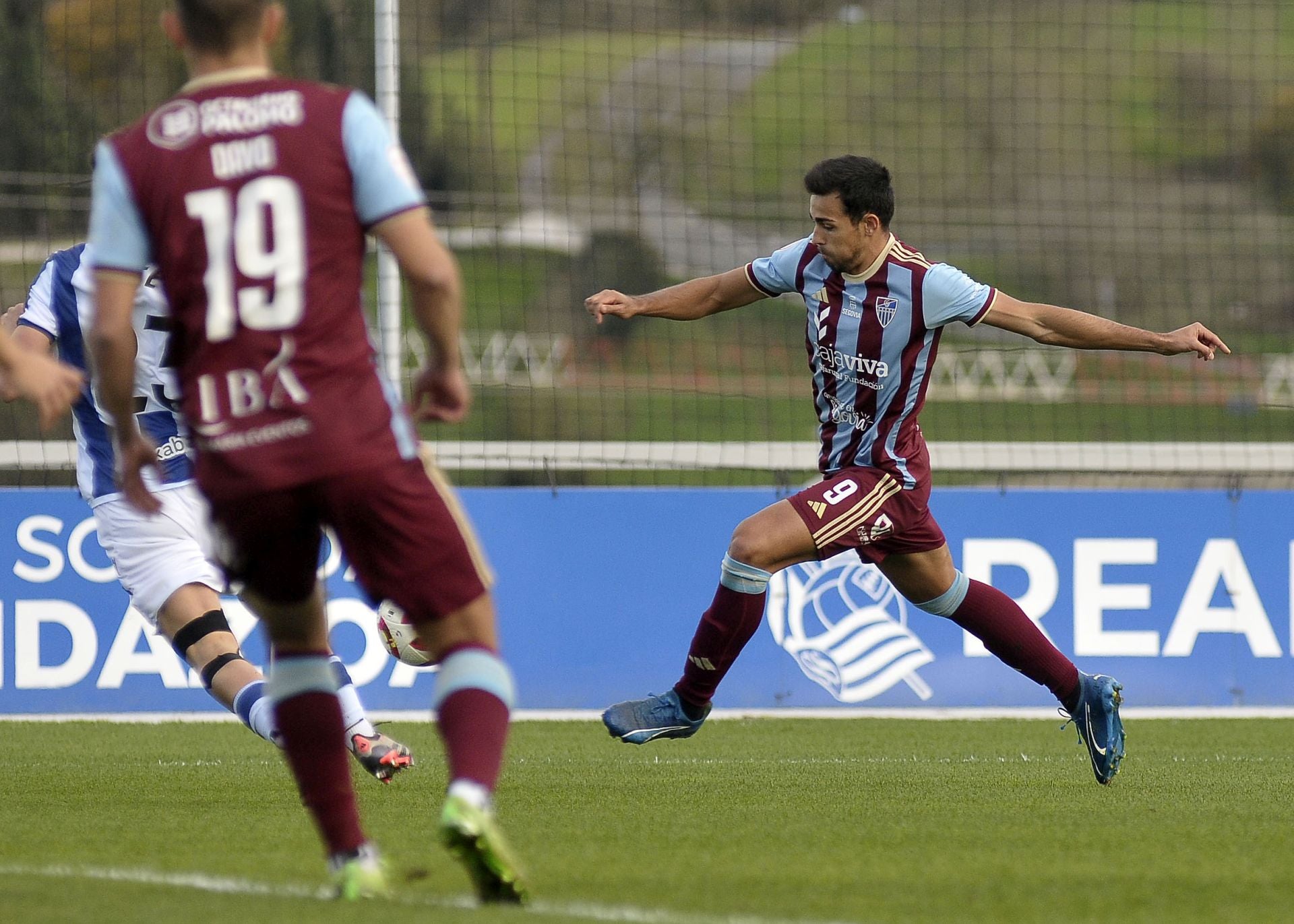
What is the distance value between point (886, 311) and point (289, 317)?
3.16 meters

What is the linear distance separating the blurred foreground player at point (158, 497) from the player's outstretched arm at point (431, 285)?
93.7 inches

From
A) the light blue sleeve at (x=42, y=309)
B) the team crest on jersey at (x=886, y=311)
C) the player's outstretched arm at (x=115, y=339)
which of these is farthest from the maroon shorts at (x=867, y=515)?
the player's outstretched arm at (x=115, y=339)

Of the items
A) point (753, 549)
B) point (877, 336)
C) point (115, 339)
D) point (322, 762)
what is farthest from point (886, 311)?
point (115, 339)

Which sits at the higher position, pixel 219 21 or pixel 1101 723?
pixel 219 21

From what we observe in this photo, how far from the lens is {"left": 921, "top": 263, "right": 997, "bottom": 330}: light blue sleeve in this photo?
626 centimetres

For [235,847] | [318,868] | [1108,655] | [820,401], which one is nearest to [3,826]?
[235,847]

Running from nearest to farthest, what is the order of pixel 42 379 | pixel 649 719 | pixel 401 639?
pixel 42 379 → pixel 401 639 → pixel 649 719

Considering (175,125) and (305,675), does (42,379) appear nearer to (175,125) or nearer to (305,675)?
(175,125)

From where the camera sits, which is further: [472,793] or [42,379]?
[42,379]

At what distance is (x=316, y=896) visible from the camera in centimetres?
387

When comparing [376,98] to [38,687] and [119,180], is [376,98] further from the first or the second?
[119,180]

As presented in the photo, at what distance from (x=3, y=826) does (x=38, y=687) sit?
385 cm

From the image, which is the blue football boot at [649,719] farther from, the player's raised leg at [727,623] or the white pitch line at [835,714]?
the white pitch line at [835,714]

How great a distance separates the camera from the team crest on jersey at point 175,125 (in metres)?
3.52
